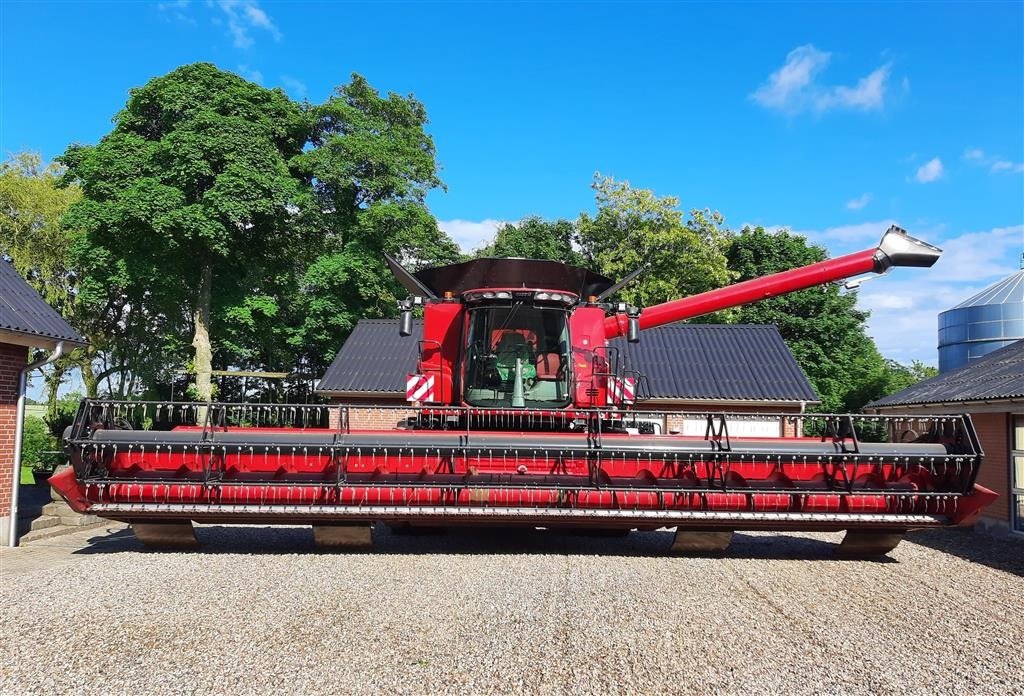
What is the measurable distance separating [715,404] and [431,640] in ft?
51.9

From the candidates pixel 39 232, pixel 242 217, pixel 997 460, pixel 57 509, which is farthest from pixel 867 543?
pixel 39 232

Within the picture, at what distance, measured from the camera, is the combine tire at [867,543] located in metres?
7.49

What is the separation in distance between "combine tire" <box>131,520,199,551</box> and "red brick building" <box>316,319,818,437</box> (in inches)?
380

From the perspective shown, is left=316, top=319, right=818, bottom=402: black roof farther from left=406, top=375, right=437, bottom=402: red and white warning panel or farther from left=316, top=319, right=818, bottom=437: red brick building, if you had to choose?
left=406, top=375, right=437, bottom=402: red and white warning panel

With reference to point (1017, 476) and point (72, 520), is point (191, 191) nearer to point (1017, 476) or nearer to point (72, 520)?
point (72, 520)

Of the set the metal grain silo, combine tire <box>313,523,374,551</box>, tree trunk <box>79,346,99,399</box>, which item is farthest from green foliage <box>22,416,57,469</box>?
the metal grain silo

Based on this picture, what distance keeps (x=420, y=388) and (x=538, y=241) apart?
2948 centimetres

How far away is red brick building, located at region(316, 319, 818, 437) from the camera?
18.9 metres

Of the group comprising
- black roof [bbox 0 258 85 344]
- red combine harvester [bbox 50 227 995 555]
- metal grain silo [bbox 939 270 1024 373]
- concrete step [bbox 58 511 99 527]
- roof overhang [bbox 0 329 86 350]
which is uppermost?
metal grain silo [bbox 939 270 1024 373]

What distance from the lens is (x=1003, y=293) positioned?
38.2 meters

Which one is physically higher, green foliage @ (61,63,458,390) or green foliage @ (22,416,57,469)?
green foliage @ (61,63,458,390)

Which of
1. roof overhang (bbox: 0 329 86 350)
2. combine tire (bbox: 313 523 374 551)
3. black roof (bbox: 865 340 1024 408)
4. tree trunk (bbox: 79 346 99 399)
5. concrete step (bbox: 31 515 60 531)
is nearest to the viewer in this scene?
combine tire (bbox: 313 523 374 551)

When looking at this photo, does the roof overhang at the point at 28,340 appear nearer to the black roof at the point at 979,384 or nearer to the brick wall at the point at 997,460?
the black roof at the point at 979,384

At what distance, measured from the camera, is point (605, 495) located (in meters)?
6.81
